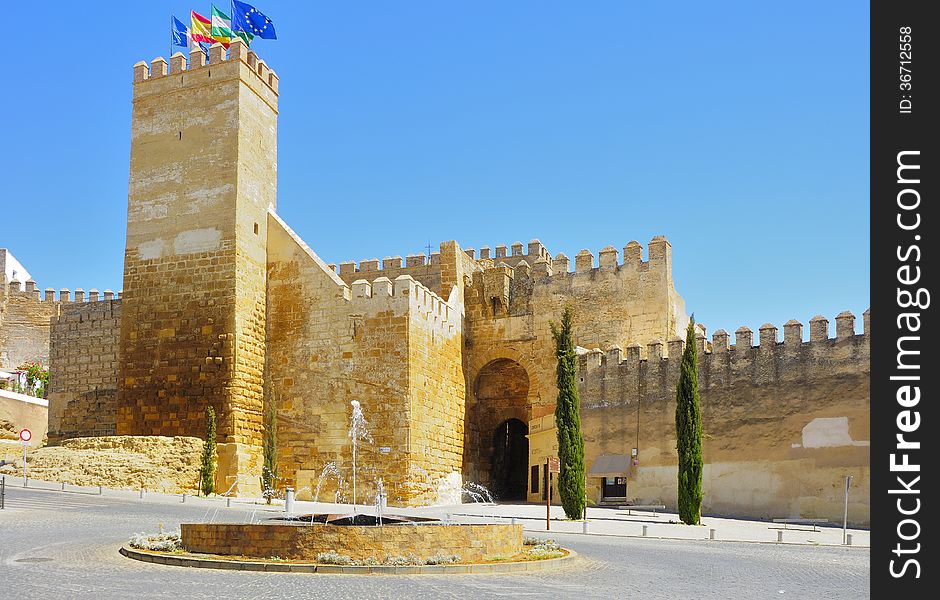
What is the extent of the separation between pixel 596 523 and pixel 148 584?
12.4m

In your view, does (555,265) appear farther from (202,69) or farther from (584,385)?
(202,69)

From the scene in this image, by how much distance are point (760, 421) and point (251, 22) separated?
55.6 feet

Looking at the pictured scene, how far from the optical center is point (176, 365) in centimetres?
2647

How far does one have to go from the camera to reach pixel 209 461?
958 inches

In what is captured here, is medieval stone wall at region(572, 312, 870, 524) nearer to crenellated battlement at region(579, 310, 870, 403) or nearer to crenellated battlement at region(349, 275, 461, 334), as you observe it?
crenellated battlement at region(579, 310, 870, 403)

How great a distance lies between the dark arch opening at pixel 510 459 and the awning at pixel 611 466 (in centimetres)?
538

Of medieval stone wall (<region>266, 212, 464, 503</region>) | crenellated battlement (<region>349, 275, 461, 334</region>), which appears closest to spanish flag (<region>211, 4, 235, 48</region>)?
medieval stone wall (<region>266, 212, 464, 503</region>)

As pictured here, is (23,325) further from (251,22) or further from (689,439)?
(689,439)

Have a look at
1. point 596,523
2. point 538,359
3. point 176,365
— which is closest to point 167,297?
point 176,365

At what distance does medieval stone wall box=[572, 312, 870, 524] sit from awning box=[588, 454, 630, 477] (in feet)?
0.54

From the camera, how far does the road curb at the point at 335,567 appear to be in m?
11.3

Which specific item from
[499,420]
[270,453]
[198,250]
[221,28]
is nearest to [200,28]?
[221,28]

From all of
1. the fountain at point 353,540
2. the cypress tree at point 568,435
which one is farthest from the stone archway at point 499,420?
the fountain at point 353,540

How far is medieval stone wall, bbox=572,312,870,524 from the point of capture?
23156 mm
